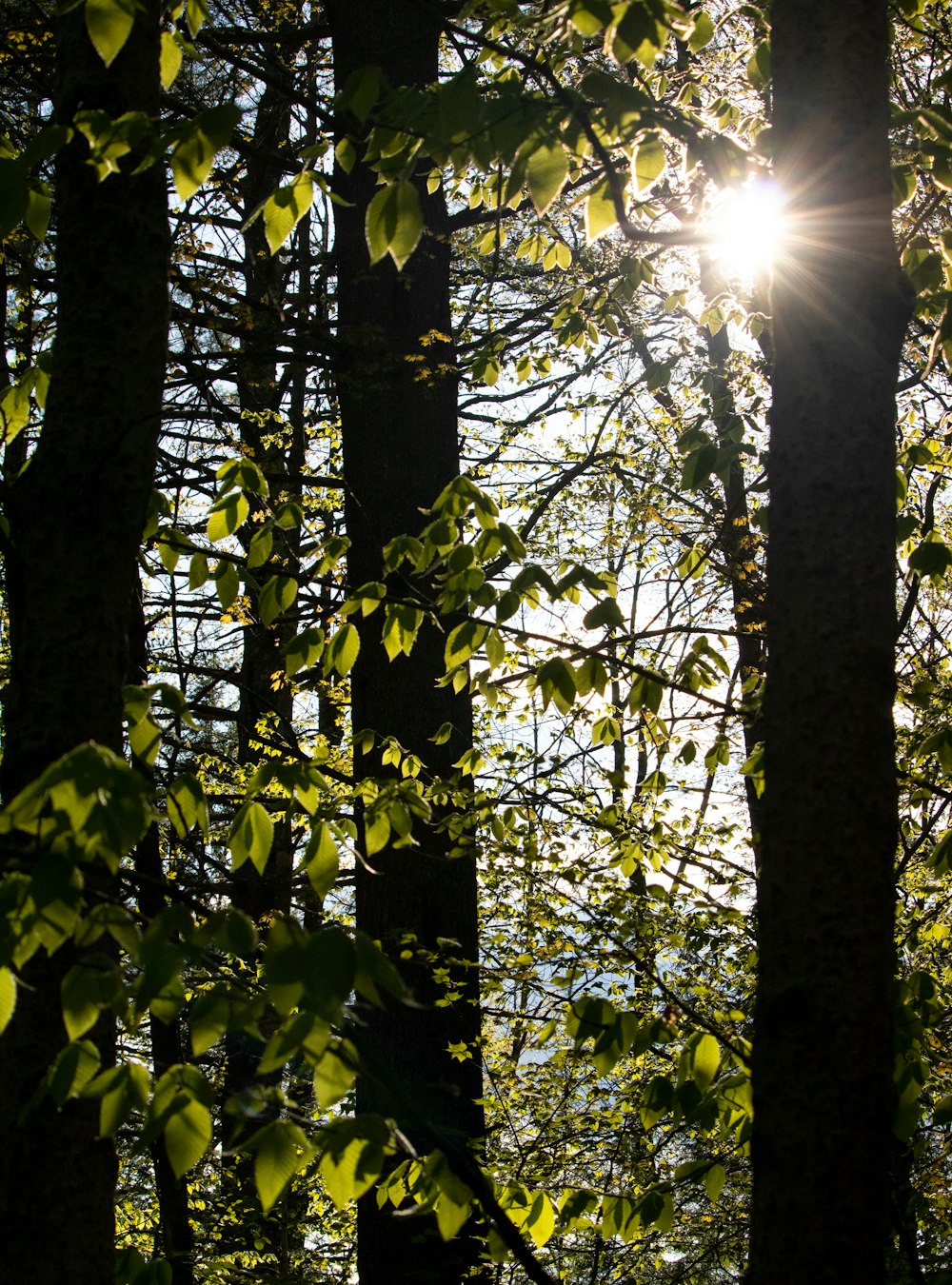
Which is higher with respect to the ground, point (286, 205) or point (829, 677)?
point (286, 205)

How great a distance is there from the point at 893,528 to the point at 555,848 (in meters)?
3.03

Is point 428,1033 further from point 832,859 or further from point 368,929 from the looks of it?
point 832,859

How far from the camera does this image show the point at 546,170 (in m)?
1.88

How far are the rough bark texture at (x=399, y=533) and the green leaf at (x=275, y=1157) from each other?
9.17ft

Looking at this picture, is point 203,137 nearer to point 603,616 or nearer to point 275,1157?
point 603,616

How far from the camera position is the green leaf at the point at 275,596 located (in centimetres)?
283

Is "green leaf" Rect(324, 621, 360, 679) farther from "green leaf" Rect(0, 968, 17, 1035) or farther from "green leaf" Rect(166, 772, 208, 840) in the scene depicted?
"green leaf" Rect(0, 968, 17, 1035)

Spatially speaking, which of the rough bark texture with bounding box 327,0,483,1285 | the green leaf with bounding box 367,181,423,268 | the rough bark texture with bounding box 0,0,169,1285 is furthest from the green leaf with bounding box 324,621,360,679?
the rough bark texture with bounding box 327,0,483,1285

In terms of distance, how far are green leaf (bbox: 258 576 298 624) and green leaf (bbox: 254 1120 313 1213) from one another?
138 cm

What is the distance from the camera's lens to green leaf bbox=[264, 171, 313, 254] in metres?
2.29

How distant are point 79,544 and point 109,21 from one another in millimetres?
905

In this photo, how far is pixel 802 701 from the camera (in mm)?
1822

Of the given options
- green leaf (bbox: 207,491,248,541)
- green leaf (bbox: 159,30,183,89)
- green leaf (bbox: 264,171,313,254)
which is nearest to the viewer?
green leaf (bbox: 264,171,313,254)

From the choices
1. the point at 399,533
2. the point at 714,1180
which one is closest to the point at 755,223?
the point at 714,1180
